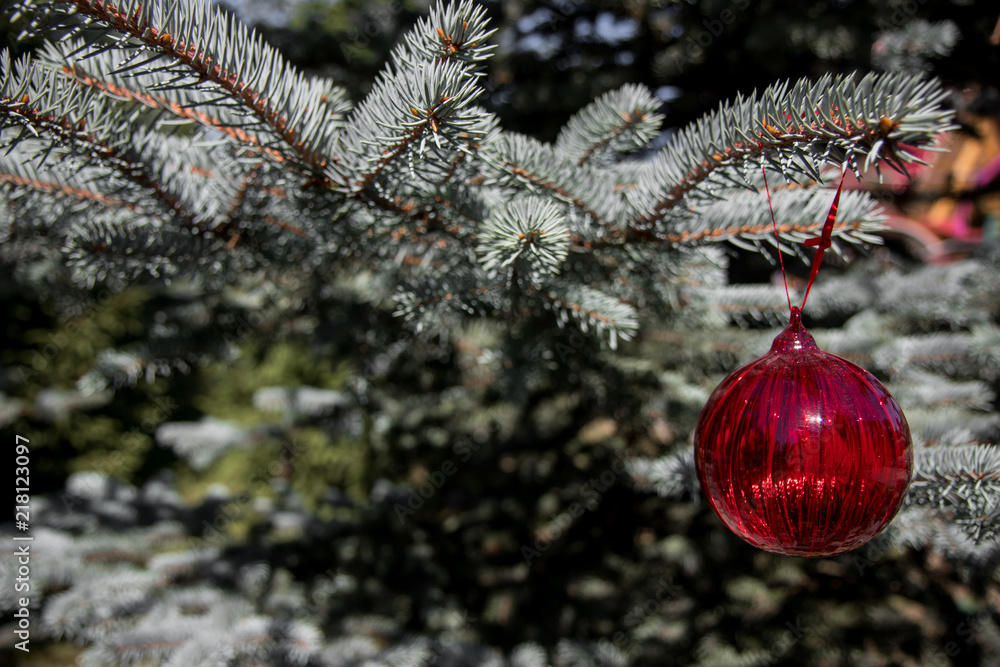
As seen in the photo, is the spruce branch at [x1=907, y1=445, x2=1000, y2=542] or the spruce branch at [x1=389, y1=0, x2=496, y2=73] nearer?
the spruce branch at [x1=389, y1=0, x2=496, y2=73]

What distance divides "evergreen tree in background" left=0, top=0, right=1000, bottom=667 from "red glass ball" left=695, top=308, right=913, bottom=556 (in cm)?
14

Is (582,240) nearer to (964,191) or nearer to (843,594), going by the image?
(843,594)

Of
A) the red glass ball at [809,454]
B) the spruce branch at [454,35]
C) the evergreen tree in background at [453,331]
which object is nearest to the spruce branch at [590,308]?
the evergreen tree in background at [453,331]

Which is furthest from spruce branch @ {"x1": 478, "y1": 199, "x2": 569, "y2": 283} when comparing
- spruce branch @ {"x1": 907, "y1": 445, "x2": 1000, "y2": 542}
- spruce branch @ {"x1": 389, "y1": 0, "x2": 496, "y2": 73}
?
spruce branch @ {"x1": 907, "y1": 445, "x2": 1000, "y2": 542}

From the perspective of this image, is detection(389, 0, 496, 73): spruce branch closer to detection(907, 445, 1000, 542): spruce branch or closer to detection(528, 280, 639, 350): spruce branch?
detection(528, 280, 639, 350): spruce branch

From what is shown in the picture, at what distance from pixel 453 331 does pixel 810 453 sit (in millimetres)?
674

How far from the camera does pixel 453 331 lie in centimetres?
105

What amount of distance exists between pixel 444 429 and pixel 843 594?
3.56 ft

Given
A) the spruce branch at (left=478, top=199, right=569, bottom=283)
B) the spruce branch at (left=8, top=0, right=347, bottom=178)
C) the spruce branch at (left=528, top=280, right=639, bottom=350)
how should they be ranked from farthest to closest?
the spruce branch at (left=528, top=280, right=639, bottom=350), the spruce branch at (left=478, top=199, right=569, bottom=283), the spruce branch at (left=8, top=0, right=347, bottom=178)

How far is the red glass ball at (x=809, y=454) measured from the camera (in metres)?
0.49

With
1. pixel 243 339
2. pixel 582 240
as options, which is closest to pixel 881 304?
pixel 582 240

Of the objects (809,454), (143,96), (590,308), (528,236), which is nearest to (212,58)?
(143,96)

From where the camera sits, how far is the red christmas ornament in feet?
1.60

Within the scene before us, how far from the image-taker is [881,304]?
3.92 ft
